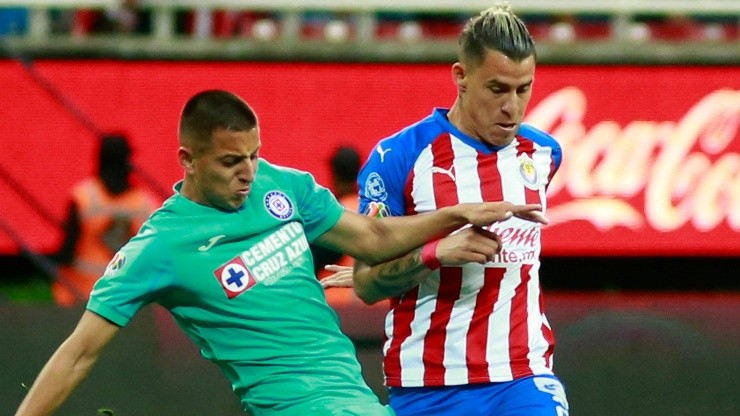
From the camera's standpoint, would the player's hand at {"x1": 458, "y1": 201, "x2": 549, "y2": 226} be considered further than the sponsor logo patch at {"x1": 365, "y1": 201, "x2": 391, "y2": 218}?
No

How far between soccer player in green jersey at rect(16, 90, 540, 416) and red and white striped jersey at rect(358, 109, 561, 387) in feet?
1.14

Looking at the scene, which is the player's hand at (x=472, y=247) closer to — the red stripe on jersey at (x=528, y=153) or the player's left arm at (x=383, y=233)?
the player's left arm at (x=383, y=233)

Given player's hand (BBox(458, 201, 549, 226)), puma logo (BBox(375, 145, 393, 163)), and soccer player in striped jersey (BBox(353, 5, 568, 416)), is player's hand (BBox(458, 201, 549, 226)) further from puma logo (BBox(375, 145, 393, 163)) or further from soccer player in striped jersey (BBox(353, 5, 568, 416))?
puma logo (BBox(375, 145, 393, 163))

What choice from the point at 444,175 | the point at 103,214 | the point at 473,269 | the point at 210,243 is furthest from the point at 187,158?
the point at 103,214

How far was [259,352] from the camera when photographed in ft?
14.0

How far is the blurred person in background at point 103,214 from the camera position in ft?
28.7

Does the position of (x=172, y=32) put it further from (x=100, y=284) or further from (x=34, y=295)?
(x=100, y=284)

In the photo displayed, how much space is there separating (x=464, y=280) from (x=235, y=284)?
834 millimetres

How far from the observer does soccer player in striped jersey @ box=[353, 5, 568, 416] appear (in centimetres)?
463

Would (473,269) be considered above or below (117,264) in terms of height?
below

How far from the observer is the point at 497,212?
4.34 m

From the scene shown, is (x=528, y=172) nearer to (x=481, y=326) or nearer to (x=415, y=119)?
(x=481, y=326)

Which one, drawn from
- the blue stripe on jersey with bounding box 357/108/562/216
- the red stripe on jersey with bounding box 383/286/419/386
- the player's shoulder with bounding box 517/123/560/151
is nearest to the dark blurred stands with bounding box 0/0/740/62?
the player's shoulder with bounding box 517/123/560/151

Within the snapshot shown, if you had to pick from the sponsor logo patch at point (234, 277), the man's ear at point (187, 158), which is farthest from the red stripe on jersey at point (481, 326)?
the man's ear at point (187, 158)
